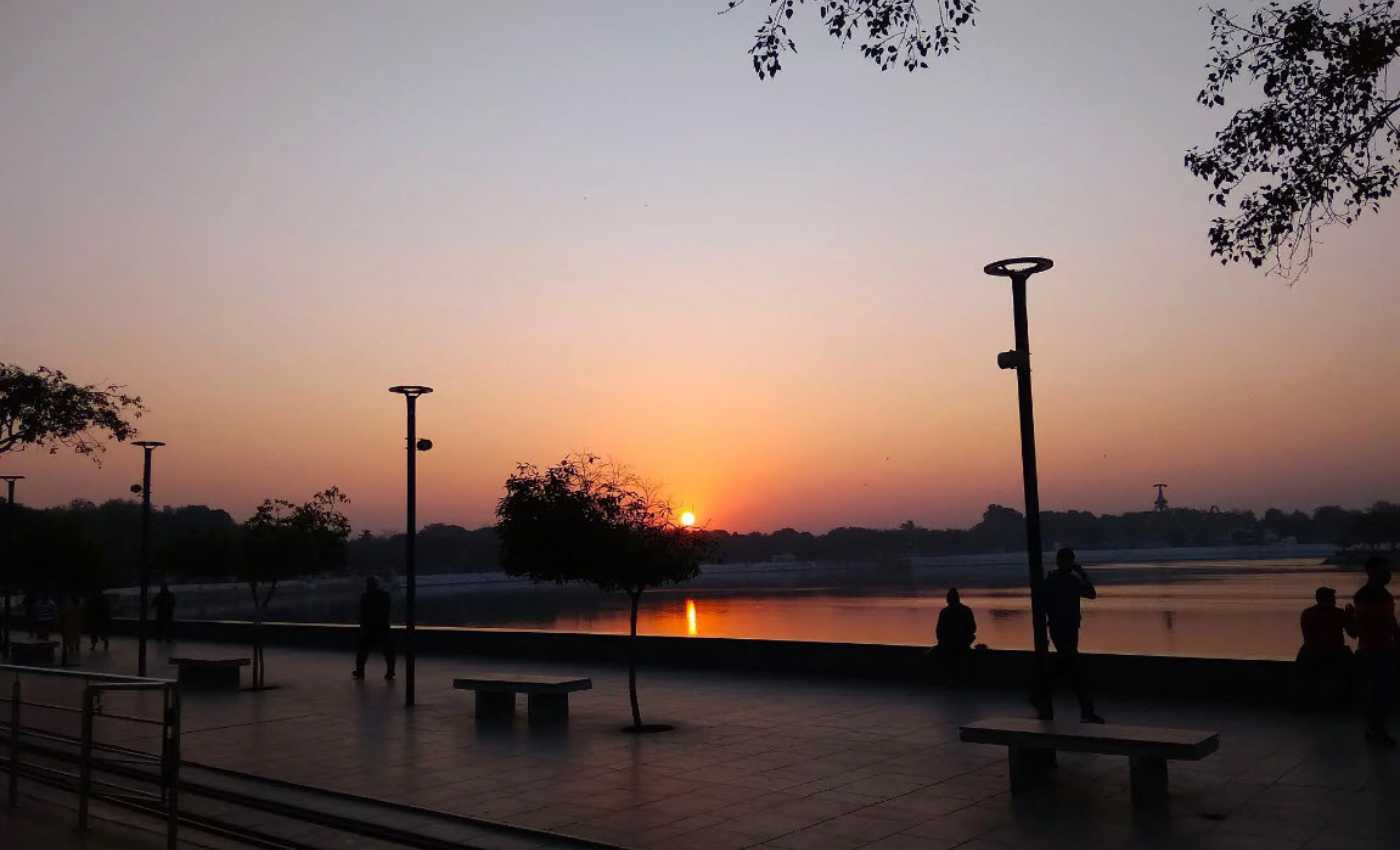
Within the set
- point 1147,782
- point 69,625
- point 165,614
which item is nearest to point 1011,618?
point 165,614

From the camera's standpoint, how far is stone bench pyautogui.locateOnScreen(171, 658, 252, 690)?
17.5 meters

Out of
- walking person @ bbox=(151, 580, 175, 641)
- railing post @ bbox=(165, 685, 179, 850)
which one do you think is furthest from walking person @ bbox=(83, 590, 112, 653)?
railing post @ bbox=(165, 685, 179, 850)

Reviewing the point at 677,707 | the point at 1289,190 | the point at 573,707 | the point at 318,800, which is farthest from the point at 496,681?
the point at 1289,190

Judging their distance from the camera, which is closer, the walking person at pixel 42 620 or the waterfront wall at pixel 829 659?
the waterfront wall at pixel 829 659

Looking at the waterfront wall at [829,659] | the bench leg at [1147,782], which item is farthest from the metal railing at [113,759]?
the waterfront wall at [829,659]

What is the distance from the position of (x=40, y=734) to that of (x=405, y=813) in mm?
6375

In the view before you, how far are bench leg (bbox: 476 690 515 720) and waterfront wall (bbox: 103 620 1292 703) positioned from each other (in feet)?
15.8

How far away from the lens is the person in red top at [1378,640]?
987 cm

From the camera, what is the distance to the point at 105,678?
8367 millimetres

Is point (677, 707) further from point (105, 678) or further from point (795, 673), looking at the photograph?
point (105, 678)

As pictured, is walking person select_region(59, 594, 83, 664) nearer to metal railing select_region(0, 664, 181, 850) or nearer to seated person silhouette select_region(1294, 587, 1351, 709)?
metal railing select_region(0, 664, 181, 850)

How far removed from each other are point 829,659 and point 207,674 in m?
9.77

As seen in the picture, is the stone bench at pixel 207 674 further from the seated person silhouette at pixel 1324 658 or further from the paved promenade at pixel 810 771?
the seated person silhouette at pixel 1324 658

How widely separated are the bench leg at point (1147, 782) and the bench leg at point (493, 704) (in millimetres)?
7682
